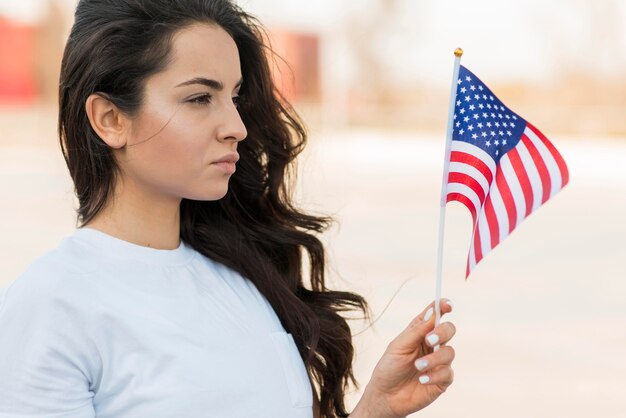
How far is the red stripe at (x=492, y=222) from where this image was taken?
185 centimetres

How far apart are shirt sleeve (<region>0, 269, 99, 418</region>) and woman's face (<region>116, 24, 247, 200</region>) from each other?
12.0 inches

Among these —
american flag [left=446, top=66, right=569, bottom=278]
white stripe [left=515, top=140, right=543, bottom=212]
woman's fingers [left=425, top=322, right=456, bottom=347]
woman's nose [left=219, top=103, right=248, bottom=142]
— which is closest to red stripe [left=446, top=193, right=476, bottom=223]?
american flag [left=446, top=66, right=569, bottom=278]

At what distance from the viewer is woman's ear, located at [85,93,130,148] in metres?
1.91

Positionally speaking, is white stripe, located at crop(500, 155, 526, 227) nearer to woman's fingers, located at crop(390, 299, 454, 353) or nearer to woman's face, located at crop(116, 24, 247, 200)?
woman's fingers, located at crop(390, 299, 454, 353)

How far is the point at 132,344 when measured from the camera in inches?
69.5

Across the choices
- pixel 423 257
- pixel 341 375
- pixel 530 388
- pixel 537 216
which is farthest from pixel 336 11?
pixel 341 375

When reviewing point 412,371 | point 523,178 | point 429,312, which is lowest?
point 412,371

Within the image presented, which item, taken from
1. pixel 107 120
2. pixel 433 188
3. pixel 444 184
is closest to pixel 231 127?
pixel 107 120

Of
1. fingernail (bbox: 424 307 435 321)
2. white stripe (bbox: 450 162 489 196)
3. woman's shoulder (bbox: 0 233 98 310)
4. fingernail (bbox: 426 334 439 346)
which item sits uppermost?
white stripe (bbox: 450 162 489 196)

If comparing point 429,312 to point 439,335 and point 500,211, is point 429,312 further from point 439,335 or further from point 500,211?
point 500,211

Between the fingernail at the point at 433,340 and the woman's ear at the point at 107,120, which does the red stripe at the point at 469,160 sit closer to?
the fingernail at the point at 433,340

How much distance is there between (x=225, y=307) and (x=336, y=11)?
3575 cm

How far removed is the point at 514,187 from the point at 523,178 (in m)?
0.02

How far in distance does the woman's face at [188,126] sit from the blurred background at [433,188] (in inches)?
16.6
